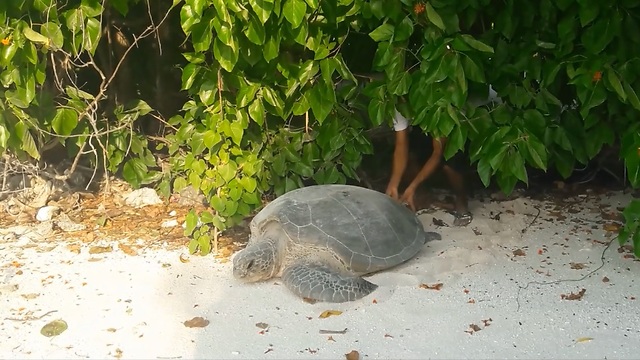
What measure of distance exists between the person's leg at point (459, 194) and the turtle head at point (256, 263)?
3.63ft

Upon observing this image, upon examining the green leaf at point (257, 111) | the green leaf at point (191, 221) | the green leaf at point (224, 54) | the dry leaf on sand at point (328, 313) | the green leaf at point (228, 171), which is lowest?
the dry leaf on sand at point (328, 313)

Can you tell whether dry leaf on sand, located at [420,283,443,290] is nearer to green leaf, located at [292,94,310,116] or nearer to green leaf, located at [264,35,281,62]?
green leaf, located at [292,94,310,116]

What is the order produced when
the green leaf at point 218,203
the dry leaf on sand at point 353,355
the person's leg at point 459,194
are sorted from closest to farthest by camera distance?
the dry leaf on sand at point 353,355, the green leaf at point 218,203, the person's leg at point 459,194

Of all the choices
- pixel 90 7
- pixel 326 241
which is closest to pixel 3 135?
pixel 90 7

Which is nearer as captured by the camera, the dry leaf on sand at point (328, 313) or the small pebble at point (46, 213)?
the dry leaf on sand at point (328, 313)

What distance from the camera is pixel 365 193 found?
3090 mm

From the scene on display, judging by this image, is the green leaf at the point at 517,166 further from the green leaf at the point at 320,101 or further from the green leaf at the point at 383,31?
the green leaf at the point at 320,101

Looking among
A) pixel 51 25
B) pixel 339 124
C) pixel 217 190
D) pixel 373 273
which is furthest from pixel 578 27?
pixel 51 25

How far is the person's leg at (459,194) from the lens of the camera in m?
3.45

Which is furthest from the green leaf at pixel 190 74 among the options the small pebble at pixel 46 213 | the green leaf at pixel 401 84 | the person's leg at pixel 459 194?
the person's leg at pixel 459 194

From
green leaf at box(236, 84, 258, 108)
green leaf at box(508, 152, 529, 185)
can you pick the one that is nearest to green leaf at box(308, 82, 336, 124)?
green leaf at box(236, 84, 258, 108)

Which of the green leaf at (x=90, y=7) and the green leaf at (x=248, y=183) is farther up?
the green leaf at (x=90, y=7)

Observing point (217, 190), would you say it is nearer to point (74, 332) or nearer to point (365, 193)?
point (365, 193)

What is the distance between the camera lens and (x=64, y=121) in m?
3.23
